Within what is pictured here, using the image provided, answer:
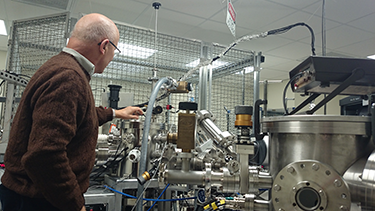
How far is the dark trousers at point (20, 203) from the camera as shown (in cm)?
77

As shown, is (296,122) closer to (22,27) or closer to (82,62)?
(82,62)

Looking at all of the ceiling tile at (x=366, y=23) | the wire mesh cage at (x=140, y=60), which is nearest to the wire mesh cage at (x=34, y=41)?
the wire mesh cage at (x=140, y=60)

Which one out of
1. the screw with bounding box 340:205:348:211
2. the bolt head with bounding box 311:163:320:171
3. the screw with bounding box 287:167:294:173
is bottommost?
the screw with bounding box 340:205:348:211

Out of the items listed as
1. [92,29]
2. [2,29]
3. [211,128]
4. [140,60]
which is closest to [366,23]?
[140,60]

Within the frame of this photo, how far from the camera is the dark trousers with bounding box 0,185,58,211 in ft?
2.52

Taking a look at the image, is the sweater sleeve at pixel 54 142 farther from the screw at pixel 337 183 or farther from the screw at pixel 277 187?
the screw at pixel 337 183

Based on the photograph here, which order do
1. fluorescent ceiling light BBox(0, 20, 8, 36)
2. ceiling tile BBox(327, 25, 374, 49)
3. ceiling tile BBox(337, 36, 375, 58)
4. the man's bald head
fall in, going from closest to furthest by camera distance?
the man's bald head → ceiling tile BBox(327, 25, 374, 49) → fluorescent ceiling light BBox(0, 20, 8, 36) → ceiling tile BBox(337, 36, 375, 58)

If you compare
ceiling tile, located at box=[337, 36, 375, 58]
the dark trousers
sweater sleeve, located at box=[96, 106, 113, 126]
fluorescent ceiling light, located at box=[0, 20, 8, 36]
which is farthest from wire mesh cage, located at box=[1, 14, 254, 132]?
ceiling tile, located at box=[337, 36, 375, 58]

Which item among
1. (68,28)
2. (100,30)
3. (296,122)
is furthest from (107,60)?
(68,28)

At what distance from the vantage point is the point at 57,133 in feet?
2.24

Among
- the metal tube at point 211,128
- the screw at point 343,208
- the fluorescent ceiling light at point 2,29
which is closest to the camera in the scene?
the screw at point 343,208

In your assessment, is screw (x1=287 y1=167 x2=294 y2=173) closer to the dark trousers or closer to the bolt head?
the bolt head

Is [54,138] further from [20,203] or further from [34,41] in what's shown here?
[34,41]

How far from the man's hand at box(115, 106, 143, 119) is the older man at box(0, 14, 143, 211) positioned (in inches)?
17.4
